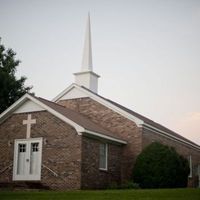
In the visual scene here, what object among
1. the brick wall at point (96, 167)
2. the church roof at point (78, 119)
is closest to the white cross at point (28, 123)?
the church roof at point (78, 119)

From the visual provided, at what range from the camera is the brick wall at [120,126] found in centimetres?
2519

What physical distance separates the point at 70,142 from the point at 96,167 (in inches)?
87.7

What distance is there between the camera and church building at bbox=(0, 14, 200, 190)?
21.5m

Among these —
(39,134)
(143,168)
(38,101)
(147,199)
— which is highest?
(38,101)

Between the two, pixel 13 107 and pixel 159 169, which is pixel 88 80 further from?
pixel 159 169

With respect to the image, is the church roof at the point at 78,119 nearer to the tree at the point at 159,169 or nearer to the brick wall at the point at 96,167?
the brick wall at the point at 96,167

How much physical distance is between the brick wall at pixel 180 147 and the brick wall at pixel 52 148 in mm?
5742

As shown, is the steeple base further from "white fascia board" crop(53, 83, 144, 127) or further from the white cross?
the white cross

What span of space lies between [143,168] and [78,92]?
7.87m

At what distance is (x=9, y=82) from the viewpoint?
36656 millimetres

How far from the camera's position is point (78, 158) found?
21.1 meters

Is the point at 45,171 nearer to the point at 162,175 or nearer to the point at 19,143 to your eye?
the point at 19,143

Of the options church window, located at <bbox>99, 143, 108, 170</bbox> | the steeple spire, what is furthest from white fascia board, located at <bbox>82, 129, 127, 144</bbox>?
the steeple spire

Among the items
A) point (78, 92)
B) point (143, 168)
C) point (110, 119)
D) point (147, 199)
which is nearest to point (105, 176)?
point (143, 168)
